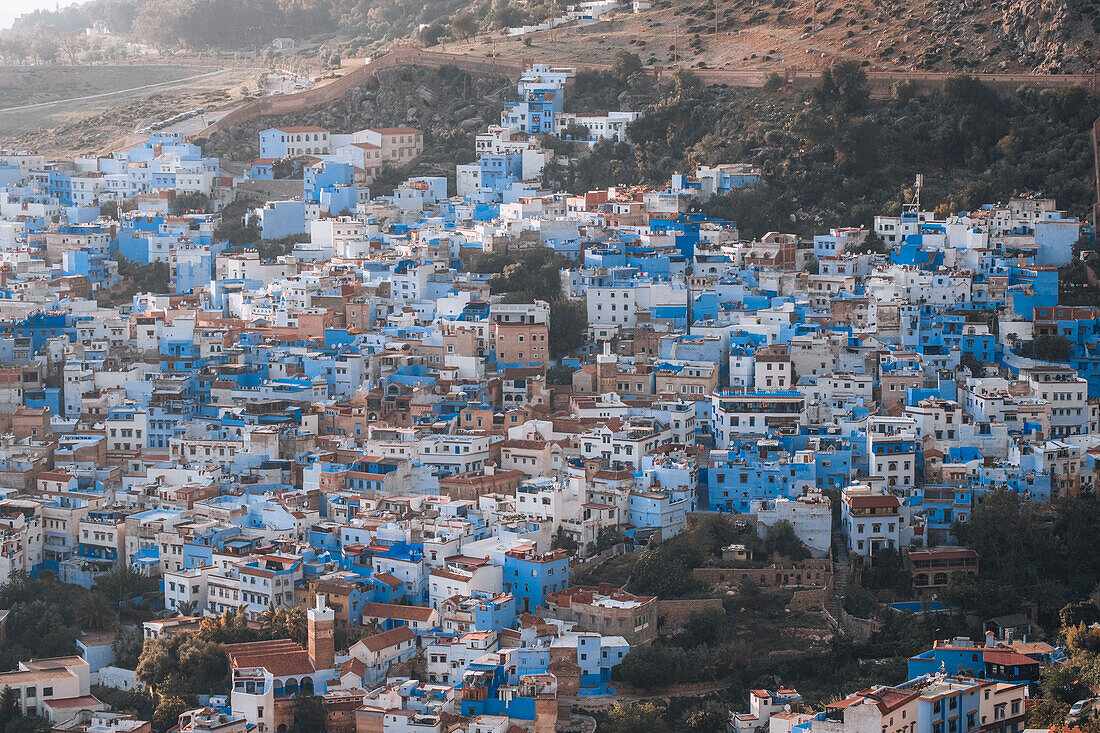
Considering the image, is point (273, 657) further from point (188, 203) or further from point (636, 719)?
point (188, 203)

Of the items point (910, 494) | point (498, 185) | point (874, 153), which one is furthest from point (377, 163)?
point (910, 494)

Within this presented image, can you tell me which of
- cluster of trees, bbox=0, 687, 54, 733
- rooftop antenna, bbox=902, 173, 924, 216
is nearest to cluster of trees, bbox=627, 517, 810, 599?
cluster of trees, bbox=0, 687, 54, 733

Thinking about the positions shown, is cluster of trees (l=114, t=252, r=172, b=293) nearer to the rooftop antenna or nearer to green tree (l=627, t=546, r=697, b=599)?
the rooftop antenna

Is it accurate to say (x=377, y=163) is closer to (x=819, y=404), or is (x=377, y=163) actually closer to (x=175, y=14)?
(x=819, y=404)

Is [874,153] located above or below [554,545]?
above

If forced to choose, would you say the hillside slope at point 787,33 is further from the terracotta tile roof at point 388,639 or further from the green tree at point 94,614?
the green tree at point 94,614

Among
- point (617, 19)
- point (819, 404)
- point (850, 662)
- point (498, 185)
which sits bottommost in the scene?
point (850, 662)

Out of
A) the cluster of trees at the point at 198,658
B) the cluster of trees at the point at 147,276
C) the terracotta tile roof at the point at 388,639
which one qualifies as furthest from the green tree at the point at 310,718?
the cluster of trees at the point at 147,276

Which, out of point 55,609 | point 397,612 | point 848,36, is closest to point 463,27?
point 848,36
